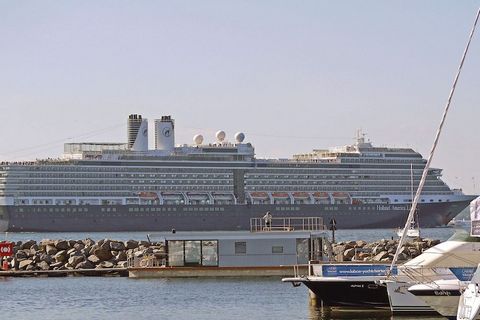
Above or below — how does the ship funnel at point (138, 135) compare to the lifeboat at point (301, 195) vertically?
above

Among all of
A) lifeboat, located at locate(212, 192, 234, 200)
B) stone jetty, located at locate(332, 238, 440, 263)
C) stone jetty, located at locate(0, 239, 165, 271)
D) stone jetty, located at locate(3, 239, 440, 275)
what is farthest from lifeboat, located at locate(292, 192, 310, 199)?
stone jetty, located at locate(0, 239, 165, 271)

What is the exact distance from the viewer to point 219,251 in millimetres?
36531

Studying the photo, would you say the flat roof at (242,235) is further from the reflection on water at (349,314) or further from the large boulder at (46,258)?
the reflection on water at (349,314)

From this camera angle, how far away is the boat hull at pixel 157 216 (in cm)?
10100

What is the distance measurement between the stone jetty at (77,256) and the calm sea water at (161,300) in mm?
3754

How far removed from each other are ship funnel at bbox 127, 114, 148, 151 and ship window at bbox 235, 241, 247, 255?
72862mm

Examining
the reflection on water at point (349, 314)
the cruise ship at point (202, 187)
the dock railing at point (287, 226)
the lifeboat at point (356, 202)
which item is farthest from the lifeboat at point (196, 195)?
the reflection on water at point (349, 314)

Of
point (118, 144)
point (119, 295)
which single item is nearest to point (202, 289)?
point (119, 295)

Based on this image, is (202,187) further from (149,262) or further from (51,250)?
(149,262)

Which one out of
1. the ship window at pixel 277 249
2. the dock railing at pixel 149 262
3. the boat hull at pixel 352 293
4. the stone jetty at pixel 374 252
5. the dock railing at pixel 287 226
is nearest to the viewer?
the boat hull at pixel 352 293

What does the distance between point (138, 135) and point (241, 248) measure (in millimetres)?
74124

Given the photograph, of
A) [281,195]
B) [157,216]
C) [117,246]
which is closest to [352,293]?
[117,246]

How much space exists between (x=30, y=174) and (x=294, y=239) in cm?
7109

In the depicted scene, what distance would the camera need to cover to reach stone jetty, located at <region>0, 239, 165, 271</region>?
4240cm
